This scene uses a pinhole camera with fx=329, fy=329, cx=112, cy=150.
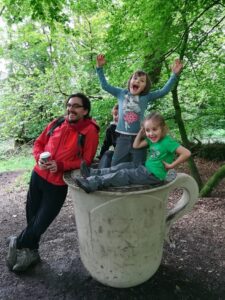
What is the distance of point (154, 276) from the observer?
9.59 ft

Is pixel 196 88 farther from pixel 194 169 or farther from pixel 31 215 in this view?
pixel 31 215

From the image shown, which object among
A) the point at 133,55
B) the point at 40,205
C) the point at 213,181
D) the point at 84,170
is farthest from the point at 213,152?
the point at 84,170

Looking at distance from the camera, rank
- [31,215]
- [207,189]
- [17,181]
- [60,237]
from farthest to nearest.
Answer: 1. [17,181]
2. [207,189]
3. [60,237]
4. [31,215]

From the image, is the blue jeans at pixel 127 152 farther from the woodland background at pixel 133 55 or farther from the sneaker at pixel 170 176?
the woodland background at pixel 133 55

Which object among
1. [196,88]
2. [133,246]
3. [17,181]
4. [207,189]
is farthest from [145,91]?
[17,181]

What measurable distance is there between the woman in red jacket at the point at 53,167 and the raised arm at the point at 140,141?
1.15 feet

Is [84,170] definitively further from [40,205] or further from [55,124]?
[40,205]

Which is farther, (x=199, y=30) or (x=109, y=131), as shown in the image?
(x=199, y=30)

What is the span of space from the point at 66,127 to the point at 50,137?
0.19 metres

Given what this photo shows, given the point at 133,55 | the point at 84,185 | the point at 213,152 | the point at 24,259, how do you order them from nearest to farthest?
1. the point at 84,185
2. the point at 24,259
3. the point at 133,55
4. the point at 213,152

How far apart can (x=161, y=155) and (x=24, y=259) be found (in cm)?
160

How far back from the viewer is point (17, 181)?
7.37m

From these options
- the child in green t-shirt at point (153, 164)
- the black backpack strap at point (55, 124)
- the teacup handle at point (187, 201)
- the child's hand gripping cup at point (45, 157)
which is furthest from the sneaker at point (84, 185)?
the teacup handle at point (187, 201)

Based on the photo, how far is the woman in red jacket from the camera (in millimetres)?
2752
